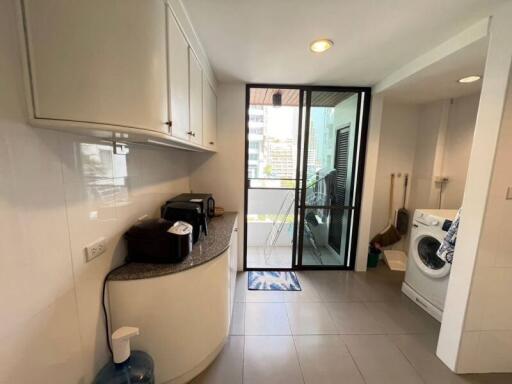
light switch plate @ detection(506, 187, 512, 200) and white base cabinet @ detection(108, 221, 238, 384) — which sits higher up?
light switch plate @ detection(506, 187, 512, 200)

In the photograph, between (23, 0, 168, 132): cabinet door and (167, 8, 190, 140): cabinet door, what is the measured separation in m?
0.20

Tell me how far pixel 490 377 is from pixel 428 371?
39 centimetres

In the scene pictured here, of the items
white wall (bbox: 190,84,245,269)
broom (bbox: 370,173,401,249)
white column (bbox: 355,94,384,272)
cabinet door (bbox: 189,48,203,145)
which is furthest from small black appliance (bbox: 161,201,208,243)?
broom (bbox: 370,173,401,249)

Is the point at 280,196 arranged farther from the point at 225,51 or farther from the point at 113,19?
the point at 113,19

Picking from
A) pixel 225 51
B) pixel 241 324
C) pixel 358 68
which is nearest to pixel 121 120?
pixel 225 51

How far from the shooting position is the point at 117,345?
1.07 meters

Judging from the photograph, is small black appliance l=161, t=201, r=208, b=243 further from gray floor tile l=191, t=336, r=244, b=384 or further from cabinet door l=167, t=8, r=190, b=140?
gray floor tile l=191, t=336, r=244, b=384

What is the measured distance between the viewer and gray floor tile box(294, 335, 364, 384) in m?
1.50

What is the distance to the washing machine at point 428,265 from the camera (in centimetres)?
206

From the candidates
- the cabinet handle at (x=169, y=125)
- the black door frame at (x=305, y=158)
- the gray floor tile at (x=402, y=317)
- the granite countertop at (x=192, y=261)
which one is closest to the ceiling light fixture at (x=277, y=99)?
the black door frame at (x=305, y=158)

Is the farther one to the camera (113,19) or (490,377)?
(490,377)

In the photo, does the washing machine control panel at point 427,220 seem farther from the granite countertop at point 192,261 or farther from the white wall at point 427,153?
the granite countertop at point 192,261

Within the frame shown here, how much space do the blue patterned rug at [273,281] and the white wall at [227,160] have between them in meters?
0.62

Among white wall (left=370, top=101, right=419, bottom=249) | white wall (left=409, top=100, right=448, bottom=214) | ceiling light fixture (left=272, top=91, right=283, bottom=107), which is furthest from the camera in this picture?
white wall (left=370, top=101, right=419, bottom=249)
